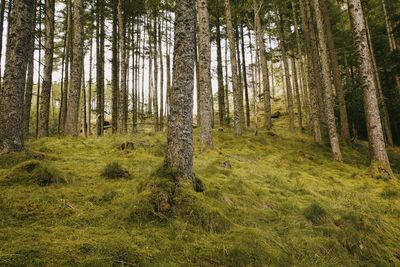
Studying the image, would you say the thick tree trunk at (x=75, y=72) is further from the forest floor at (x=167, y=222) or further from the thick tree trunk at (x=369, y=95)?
the thick tree trunk at (x=369, y=95)

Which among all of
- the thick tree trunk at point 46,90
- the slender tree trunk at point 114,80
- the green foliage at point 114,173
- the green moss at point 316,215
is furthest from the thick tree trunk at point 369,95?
the slender tree trunk at point 114,80

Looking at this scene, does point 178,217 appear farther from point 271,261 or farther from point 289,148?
point 289,148

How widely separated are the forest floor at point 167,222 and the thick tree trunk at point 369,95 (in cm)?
348

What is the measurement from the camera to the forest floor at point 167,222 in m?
2.90

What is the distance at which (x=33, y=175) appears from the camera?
4.73m

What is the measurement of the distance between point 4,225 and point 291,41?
2564 cm

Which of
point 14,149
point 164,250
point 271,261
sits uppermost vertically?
point 14,149

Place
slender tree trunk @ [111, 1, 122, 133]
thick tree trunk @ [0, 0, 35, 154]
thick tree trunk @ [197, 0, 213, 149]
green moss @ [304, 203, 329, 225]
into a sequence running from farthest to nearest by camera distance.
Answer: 1. slender tree trunk @ [111, 1, 122, 133]
2. thick tree trunk @ [197, 0, 213, 149]
3. thick tree trunk @ [0, 0, 35, 154]
4. green moss @ [304, 203, 329, 225]

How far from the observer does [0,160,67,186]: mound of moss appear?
4.56 m

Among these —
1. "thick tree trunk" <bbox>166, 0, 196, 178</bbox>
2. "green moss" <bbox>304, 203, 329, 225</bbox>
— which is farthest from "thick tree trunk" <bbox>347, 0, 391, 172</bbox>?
"thick tree trunk" <bbox>166, 0, 196, 178</bbox>

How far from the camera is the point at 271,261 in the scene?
332cm

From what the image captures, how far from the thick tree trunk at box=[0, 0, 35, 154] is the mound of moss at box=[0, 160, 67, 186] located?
86 centimetres

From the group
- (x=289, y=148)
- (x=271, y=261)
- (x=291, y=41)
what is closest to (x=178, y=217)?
(x=271, y=261)

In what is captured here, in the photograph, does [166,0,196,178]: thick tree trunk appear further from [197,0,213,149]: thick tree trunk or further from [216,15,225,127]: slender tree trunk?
[216,15,225,127]: slender tree trunk
